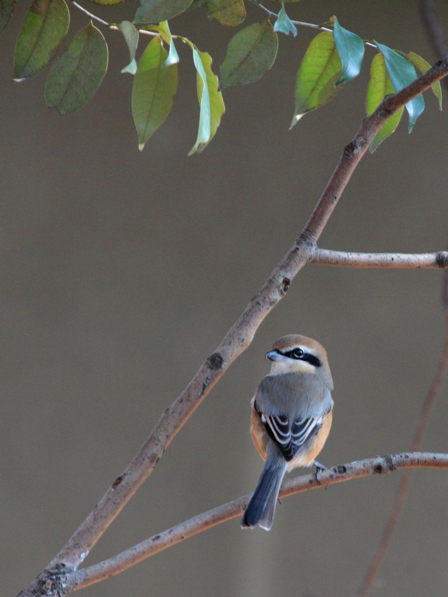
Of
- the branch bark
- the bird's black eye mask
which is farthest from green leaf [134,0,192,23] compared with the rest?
the bird's black eye mask

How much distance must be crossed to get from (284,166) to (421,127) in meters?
0.61

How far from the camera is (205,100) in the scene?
1167mm

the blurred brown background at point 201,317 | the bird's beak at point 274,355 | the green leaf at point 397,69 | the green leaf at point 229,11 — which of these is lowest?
the green leaf at point 229,11

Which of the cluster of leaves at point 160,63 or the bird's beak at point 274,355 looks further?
the bird's beak at point 274,355

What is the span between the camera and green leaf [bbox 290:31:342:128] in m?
1.29

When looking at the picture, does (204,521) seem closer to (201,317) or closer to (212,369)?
(212,369)

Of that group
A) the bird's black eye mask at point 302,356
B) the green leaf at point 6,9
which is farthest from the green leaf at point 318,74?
the bird's black eye mask at point 302,356

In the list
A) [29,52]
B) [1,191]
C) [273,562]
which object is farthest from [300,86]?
[273,562]

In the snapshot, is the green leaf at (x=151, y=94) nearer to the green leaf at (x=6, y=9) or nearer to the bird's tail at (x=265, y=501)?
the green leaf at (x=6, y=9)

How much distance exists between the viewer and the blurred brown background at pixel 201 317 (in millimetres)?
3213

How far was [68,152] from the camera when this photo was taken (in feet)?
10.6

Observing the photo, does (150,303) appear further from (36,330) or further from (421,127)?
(421,127)

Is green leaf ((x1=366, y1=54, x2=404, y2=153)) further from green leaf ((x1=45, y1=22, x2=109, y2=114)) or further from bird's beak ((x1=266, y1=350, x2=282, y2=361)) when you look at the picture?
bird's beak ((x1=266, y1=350, x2=282, y2=361))

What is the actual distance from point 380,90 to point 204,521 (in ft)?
2.73
